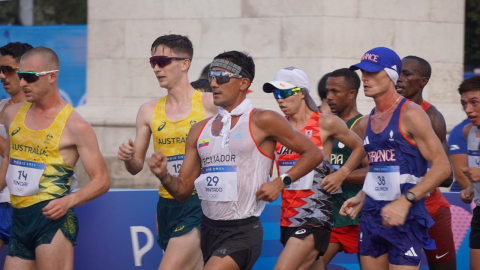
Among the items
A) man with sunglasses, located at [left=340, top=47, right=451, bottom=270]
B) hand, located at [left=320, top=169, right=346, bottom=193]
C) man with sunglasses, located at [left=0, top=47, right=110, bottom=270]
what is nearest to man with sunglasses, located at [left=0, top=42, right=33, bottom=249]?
man with sunglasses, located at [left=0, top=47, right=110, bottom=270]

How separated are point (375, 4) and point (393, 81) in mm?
5158

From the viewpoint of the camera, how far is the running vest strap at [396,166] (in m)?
6.14

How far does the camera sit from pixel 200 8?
11.7 metres

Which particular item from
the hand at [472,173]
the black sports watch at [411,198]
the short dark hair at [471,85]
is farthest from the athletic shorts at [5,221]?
the short dark hair at [471,85]

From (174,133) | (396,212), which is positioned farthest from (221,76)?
(396,212)

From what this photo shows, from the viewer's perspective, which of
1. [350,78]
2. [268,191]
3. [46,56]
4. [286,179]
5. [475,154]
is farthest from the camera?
[350,78]

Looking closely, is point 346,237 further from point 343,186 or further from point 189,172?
point 189,172

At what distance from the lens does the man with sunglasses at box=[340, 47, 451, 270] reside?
598cm

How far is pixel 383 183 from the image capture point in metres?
6.23

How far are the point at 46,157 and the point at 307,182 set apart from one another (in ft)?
6.97

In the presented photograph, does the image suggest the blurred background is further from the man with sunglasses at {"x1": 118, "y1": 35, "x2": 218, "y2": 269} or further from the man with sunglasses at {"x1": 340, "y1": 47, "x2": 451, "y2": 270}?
the man with sunglasses at {"x1": 340, "y1": 47, "x2": 451, "y2": 270}

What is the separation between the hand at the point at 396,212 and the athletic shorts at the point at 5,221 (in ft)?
11.7

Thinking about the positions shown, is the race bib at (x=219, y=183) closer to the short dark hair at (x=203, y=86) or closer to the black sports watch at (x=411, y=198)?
the black sports watch at (x=411, y=198)

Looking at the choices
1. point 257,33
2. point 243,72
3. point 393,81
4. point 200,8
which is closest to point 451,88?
point 257,33
